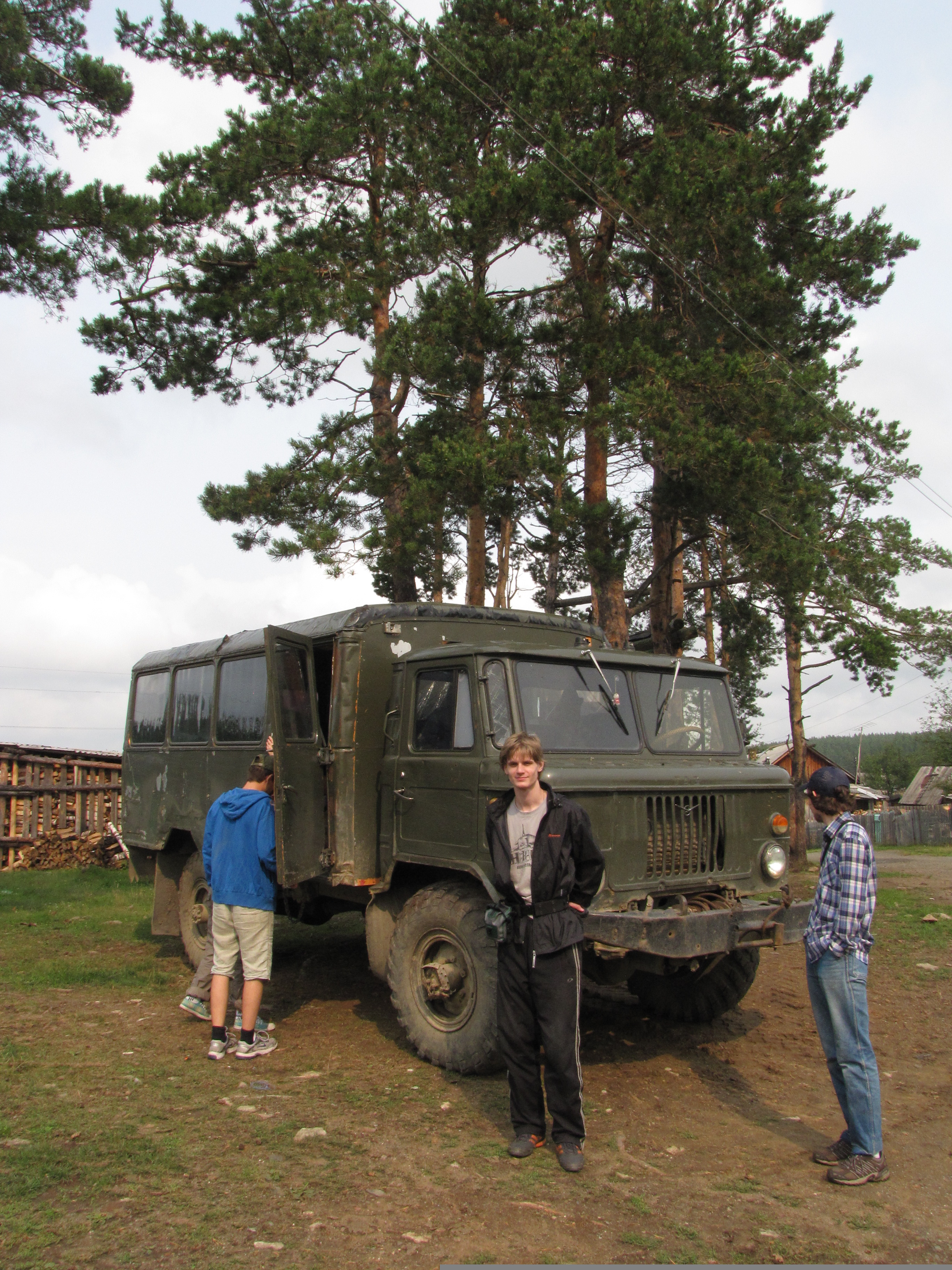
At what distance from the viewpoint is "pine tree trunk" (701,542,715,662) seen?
1873 centimetres

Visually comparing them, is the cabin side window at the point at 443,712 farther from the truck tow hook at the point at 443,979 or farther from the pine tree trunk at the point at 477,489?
the pine tree trunk at the point at 477,489

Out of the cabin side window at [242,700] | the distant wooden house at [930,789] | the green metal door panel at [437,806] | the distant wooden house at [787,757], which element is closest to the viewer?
the green metal door panel at [437,806]

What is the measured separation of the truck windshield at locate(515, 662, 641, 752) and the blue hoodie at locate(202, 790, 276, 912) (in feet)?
6.01

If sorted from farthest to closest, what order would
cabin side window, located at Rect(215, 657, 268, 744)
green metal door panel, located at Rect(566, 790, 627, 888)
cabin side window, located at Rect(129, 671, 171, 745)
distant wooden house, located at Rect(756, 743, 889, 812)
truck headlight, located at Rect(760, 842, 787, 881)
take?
distant wooden house, located at Rect(756, 743, 889, 812)
cabin side window, located at Rect(129, 671, 171, 745)
cabin side window, located at Rect(215, 657, 268, 744)
truck headlight, located at Rect(760, 842, 787, 881)
green metal door panel, located at Rect(566, 790, 627, 888)

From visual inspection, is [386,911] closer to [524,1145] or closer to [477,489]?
[524,1145]

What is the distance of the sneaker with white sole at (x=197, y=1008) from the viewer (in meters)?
6.84

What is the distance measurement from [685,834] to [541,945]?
1.70 meters

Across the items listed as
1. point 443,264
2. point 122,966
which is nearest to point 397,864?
point 122,966

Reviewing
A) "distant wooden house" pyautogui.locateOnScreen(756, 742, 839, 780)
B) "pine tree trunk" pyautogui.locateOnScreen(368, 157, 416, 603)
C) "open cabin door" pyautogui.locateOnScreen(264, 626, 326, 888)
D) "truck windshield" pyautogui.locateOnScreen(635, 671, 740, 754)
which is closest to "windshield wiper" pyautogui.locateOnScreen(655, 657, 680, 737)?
"truck windshield" pyautogui.locateOnScreen(635, 671, 740, 754)

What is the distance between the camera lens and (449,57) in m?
A: 14.2

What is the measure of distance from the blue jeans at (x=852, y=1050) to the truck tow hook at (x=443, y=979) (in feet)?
6.98

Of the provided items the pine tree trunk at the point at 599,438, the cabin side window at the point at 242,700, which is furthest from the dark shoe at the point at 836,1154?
the pine tree trunk at the point at 599,438

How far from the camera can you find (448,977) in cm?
580

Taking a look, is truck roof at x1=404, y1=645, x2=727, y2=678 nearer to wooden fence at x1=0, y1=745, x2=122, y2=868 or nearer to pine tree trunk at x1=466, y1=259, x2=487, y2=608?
pine tree trunk at x1=466, y1=259, x2=487, y2=608
